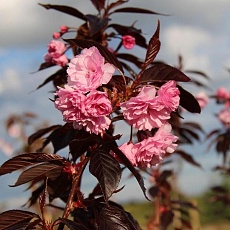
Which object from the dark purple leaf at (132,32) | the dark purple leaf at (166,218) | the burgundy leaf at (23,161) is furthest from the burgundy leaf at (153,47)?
the dark purple leaf at (166,218)

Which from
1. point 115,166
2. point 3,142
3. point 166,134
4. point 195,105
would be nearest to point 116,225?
point 115,166

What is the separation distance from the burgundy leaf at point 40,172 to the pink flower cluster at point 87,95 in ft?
0.53

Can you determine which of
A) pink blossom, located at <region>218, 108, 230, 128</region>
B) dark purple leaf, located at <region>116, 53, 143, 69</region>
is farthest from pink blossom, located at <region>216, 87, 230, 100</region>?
dark purple leaf, located at <region>116, 53, 143, 69</region>

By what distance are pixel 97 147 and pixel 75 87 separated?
15 centimetres

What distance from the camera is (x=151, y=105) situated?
1290 mm

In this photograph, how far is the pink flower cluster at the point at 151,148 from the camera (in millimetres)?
1344

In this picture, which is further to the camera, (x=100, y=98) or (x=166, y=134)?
(x=166, y=134)

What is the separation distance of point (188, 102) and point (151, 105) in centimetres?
15

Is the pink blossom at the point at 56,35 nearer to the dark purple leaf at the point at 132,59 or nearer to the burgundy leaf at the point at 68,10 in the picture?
the burgundy leaf at the point at 68,10

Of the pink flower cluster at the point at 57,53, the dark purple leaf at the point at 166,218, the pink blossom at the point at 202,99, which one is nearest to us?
the pink flower cluster at the point at 57,53

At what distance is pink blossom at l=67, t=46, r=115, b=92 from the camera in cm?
129

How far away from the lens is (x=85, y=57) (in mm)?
1335

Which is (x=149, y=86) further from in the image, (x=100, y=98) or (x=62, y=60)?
(x=62, y=60)

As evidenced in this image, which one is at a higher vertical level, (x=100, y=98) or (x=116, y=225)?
(x=100, y=98)
